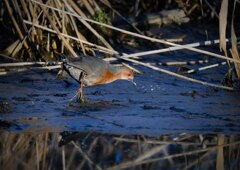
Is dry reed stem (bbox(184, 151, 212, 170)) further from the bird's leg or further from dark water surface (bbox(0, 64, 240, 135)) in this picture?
the bird's leg

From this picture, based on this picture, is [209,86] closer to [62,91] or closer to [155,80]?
[155,80]

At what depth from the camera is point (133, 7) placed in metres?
11.7

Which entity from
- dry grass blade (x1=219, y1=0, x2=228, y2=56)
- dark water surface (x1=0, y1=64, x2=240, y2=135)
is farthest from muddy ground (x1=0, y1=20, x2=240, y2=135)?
dry grass blade (x1=219, y1=0, x2=228, y2=56)

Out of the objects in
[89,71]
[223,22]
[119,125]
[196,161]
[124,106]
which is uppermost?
[223,22]

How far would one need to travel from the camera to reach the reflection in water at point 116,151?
17.5 ft

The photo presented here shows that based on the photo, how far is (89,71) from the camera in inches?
294

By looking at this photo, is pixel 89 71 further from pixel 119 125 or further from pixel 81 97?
pixel 119 125

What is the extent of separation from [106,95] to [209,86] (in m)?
1.37

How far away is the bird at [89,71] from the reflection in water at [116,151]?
4.62ft

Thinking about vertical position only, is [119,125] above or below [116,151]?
above

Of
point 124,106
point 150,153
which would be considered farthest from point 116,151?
point 124,106

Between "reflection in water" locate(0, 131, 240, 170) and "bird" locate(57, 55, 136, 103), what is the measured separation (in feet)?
4.62

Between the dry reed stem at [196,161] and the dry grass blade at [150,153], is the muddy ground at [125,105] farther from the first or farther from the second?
the dry reed stem at [196,161]

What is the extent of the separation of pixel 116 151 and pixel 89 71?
197 cm
